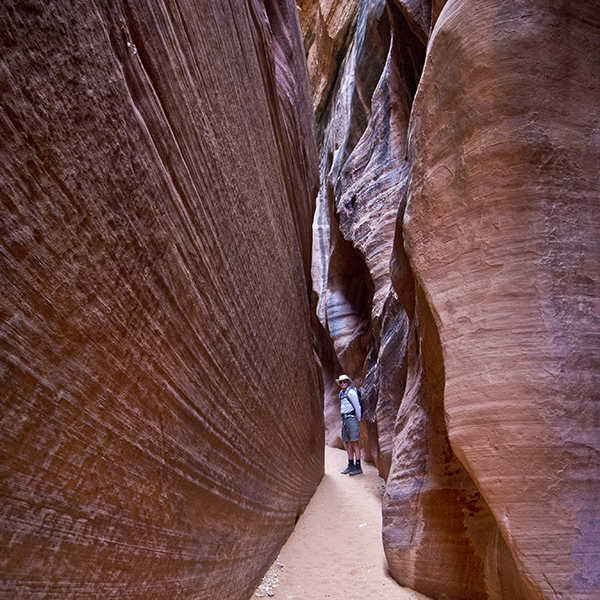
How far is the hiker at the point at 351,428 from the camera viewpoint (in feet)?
21.4

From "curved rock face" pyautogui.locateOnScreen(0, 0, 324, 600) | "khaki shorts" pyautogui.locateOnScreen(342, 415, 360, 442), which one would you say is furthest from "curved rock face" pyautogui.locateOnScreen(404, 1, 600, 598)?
"khaki shorts" pyautogui.locateOnScreen(342, 415, 360, 442)

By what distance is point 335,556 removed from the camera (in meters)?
3.44

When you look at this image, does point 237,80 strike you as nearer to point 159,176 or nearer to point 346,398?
point 159,176

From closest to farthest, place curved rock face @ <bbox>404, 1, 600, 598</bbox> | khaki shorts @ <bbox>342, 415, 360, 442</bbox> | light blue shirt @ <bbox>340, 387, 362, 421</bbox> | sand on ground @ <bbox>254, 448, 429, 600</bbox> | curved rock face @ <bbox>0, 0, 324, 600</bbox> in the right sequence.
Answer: curved rock face @ <bbox>0, 0, 324, 600</bbox>, curved rock face @ <bbox>404, 1, 600, 598</bbox>, sand on ground @ <bbox>254, 448, 429, 600</bbox>, khaki shorts @ <bbox>342, 415, 360, 442</bbox>, light blue shirt @ <bbox>340, 387, 362, 421</bbox>

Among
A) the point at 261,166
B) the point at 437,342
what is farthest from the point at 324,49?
the point at 437,342

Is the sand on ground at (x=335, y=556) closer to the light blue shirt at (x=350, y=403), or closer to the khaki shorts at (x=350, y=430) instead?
the khaki shorts at (x=350, y=430)

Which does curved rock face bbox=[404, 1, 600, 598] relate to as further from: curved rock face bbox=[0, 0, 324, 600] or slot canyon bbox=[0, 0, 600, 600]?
curved rock face bbox=[0, 0, 324, 600]

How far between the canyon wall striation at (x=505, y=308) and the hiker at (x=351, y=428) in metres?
3.38

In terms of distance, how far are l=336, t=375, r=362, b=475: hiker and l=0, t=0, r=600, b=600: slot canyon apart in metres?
2.88

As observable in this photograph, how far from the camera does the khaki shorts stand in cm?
652

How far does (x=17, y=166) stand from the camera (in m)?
0.92

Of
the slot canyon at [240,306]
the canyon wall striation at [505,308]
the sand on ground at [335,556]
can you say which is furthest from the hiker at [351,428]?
the canyon wall striation at [505,308]

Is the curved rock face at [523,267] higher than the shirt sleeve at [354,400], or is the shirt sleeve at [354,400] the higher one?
the shirt sleeve at [354,400]

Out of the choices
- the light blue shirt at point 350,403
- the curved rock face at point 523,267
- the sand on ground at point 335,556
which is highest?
the light blue shirt at point 350,403
